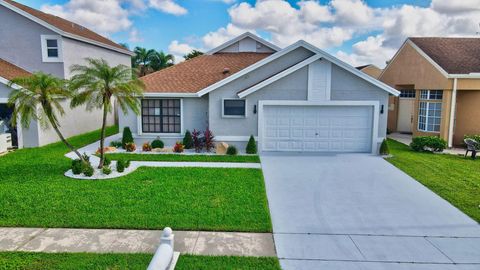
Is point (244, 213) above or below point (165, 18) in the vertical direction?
below

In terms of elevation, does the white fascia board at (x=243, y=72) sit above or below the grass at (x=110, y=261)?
above

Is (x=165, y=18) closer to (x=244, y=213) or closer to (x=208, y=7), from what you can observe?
(x=208, y=7)

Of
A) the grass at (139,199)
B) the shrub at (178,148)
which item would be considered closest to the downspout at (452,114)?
the grass at (139,199)

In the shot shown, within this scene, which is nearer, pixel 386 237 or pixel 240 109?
pixel 386 237

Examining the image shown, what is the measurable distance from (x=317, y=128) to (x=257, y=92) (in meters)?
3.17

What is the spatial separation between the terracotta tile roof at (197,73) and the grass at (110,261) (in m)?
11.6

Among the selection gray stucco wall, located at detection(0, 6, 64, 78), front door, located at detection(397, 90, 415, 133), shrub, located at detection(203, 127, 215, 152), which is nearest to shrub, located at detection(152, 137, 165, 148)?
shrub, located at detection(203, 127, 215, 152)

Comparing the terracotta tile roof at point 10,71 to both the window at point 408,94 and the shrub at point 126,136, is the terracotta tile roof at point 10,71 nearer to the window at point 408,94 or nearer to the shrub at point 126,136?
the shrub at point 126,136

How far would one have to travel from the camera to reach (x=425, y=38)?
21.9m


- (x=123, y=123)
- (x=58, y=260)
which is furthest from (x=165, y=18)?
(x=58, y=260)

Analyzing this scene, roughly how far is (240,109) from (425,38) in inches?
509

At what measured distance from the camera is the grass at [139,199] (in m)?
8.34

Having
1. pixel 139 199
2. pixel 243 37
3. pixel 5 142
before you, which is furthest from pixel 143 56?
pixel 139 199

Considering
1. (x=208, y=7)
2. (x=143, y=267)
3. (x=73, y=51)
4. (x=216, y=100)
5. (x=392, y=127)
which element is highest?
(x=208, y=7)
